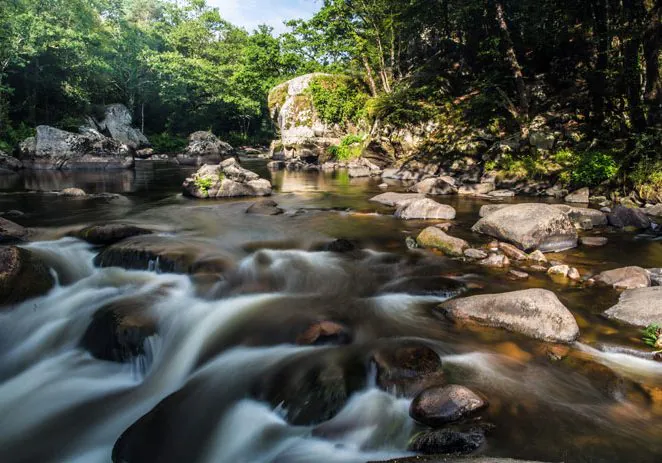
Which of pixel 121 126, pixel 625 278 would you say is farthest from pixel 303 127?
pixel 625 278

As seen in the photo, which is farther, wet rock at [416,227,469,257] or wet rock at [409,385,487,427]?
wet rock at [416,227,469,257]

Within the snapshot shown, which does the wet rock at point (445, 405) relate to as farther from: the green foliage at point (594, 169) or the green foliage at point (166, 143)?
the green foliage at point (166, 143)

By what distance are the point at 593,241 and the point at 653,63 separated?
6957 mm

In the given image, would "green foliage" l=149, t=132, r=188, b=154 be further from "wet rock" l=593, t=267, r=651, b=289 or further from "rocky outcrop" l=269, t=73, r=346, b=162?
"wet rock" l=593, t=267, r=651, b=289

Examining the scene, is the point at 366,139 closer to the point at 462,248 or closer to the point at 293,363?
the point at 462,248

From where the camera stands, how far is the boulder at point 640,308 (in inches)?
169

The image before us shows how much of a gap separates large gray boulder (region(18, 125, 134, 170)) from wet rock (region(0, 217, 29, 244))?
734 inches

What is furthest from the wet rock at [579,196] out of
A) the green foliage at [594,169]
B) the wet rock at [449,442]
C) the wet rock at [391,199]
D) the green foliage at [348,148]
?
the green foliage at [348,148]

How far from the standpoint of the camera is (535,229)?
23.2ft

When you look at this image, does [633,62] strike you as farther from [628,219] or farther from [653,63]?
[628,219]

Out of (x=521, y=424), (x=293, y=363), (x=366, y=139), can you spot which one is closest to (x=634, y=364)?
(x=521, y=424)

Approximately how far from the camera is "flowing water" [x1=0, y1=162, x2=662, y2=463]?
298 cm

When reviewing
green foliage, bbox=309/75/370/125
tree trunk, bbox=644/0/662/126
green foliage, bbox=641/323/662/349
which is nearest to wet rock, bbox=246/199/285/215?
green foliage, bbox=641/323/662/349

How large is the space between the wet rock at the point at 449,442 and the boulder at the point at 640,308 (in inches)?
109
